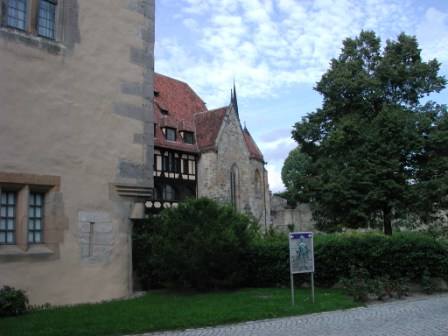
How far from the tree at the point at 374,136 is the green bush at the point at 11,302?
17810 millimetres

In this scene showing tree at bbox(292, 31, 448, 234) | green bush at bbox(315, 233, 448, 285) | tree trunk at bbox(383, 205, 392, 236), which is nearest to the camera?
green bush at bbox(315, 233, 448, 285)

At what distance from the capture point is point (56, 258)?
11.5 metres

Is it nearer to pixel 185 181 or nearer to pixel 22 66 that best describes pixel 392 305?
pixel 22 66

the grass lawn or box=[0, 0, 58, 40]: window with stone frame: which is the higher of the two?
box=[0, 0, 58, 40]: window with stone frame

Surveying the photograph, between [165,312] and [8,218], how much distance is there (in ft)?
13.8

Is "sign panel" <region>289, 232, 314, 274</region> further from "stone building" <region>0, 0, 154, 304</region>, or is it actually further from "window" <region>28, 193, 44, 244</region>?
"window" <region>28, 193, 44, 244</region>

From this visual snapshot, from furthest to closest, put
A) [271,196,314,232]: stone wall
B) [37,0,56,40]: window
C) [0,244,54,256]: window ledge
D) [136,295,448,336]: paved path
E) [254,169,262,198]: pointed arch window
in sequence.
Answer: [271,196,314,232]: stone wall, [254,169,262,198]: pointed arch window, [37,0,56,40]: window, [0,244,54,256]: window ledge, [136,295,448,336]: paved path

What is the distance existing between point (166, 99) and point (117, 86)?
22954mm

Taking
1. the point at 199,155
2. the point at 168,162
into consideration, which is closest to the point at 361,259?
the point at 168,162

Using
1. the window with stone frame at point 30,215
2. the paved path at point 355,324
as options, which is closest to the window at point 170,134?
the window with stone frame at point 30,215

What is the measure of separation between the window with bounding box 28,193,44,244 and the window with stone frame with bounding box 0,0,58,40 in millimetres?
3872

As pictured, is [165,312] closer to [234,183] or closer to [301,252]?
[301,252]

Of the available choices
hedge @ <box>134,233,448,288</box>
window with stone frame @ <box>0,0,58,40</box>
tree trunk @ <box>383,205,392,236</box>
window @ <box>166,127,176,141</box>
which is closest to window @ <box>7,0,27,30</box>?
window with stone frame @ <box>0,0,58,40</box>

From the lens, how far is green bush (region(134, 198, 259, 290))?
43.4ft
